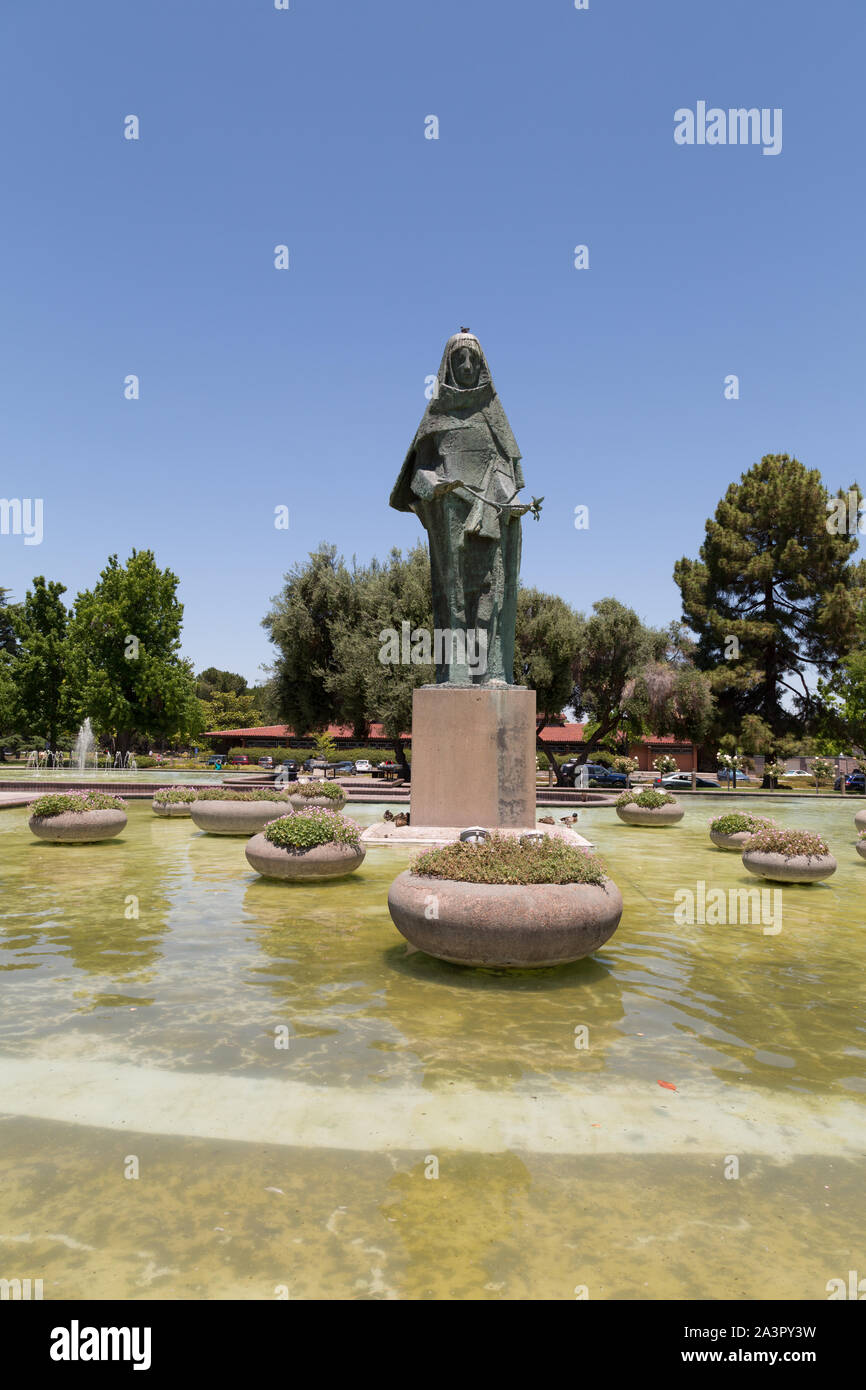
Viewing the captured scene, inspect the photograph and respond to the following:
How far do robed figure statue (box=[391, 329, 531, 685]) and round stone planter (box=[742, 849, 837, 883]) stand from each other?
181 inches

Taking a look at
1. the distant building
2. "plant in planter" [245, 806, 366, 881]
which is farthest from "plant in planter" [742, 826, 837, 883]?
the distant building

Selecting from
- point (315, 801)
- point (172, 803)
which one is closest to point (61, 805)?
point (172, 803)

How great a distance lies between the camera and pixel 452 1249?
2893 mm

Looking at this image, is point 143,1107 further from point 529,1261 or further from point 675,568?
point 675,568

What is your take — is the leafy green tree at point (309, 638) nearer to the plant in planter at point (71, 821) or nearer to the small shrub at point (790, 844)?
the plant in planter at point (71, 821)

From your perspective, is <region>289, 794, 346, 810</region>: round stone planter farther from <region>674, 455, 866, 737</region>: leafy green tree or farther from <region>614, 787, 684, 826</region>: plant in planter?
<region>674, 455, 866, 737</region>: leafy green tree

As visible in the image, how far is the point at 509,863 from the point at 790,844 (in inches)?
239

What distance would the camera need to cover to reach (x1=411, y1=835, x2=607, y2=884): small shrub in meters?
6.35

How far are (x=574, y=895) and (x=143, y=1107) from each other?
328 cm

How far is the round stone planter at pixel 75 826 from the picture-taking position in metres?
14.1

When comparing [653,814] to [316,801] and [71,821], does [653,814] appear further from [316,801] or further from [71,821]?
[71,821]

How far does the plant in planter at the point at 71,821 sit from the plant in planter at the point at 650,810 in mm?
11372

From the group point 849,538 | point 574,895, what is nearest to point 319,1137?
point 574,895

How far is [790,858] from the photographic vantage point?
10.9m
